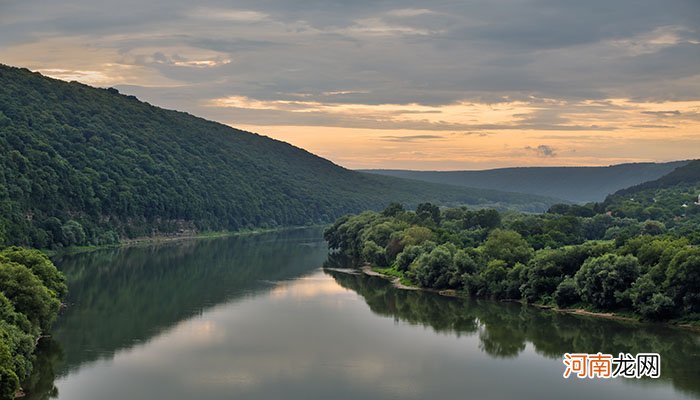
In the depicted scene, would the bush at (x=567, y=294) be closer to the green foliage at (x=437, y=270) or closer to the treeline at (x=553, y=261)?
the treeline at (x=553, y=261)

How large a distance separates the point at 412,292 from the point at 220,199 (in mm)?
117920

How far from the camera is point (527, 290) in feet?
246

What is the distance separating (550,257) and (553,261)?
41 centimetres

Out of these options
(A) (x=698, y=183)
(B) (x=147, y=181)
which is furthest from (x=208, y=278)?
(A) (x=698, y=183)

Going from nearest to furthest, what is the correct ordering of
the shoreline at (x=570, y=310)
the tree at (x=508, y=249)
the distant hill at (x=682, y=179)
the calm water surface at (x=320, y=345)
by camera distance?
the calm water surface at (x=320, y=345), the shoreline at (x=570, y=310), the tree at (x=508, y=249), the distant hill at (x=682, y=179)

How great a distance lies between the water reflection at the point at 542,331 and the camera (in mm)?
54594

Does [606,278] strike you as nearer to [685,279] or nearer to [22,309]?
[685,279]

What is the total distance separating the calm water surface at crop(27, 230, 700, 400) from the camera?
4659 cm

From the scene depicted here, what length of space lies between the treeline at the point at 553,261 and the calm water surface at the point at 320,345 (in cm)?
297

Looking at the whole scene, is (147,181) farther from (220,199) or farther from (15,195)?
(15,195)

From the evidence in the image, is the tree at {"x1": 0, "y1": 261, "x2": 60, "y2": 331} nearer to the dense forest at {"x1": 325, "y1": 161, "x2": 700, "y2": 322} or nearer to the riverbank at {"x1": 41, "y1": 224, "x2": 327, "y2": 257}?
the dense forest at {"x1": 325, "y1": 161, "x2": 700, "y2": 322}

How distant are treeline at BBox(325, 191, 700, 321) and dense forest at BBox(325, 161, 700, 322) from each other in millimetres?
78

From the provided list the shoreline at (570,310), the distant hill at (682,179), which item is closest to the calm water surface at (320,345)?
the shoreline at (570,310)

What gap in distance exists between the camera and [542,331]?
63469 millimetres
